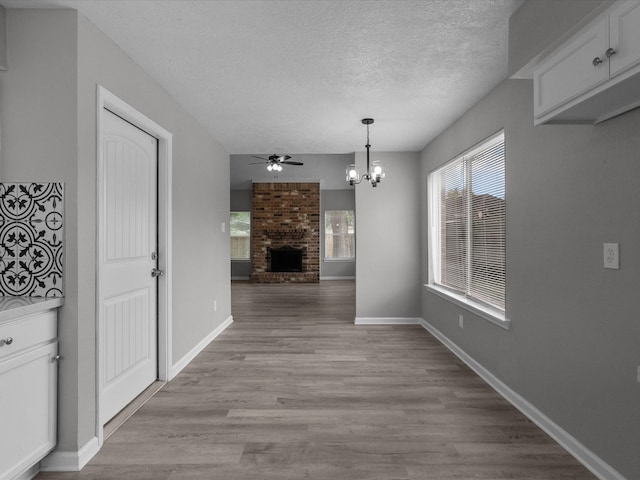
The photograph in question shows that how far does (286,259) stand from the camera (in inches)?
452

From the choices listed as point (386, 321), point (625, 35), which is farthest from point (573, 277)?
point (386, 321)

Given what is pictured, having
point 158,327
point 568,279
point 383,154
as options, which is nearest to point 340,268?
point 383,154

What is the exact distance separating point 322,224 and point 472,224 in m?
8.03

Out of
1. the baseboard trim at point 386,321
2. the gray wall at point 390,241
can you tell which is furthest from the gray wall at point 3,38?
the baseboard trim at point 386,321

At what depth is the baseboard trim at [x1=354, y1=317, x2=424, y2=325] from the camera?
5652 millimetres

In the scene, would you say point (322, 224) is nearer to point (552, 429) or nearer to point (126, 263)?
point (126, 263)

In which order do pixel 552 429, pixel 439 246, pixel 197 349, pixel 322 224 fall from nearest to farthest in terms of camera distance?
pixel 552 429, pixel 197 349, pixel 439 246, pixel 322 224

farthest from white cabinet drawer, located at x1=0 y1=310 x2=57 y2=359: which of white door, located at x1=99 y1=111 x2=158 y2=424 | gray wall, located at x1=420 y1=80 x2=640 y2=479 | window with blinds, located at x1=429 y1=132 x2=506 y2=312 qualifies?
window with blinds, located at x1=429 y1=132 x2=506 y2=312

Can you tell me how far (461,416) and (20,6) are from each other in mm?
3521

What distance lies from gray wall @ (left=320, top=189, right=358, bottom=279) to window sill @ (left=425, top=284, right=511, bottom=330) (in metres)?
6.87

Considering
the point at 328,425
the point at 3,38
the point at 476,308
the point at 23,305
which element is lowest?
the point at 328,425

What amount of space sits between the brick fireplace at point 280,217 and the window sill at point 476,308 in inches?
268

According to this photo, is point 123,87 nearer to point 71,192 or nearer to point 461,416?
point 71,192

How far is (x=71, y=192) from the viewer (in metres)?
2.11
